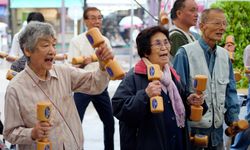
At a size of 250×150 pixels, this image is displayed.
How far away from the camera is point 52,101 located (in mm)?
2701

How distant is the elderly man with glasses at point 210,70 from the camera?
3328 millimetres


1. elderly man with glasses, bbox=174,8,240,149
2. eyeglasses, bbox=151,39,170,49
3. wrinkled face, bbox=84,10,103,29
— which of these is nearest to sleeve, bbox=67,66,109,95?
eyeglasses, bbox=151,39,170,49

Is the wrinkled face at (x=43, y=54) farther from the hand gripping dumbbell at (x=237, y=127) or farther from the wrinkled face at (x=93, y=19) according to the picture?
the wrinkled face at (x=93, y=19)

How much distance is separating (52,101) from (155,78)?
574 mm

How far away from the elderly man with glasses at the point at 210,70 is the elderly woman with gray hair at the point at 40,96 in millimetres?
787

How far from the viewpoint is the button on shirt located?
262cm

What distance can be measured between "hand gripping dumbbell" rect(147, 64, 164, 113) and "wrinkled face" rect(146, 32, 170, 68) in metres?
0.13

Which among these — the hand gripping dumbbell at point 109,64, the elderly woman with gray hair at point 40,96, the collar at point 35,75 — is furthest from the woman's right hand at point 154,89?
the collar at point 35,75

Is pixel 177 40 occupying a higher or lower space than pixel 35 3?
lower

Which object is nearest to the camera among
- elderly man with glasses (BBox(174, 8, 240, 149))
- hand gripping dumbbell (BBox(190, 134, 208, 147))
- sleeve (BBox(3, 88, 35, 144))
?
sleeve (BBox(3, 88, 35, 144))

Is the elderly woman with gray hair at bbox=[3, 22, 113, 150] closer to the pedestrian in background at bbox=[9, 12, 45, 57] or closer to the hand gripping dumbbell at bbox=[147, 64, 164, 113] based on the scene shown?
the hand gripping dumbbell at bbox=[147, 64, 164, 113]

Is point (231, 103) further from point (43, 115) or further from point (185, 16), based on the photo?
point (43, 115)

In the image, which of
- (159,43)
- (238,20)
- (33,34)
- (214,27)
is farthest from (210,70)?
(238,20)

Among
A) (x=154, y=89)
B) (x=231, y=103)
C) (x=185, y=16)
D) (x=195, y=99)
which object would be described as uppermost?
(x=185, y=16)
